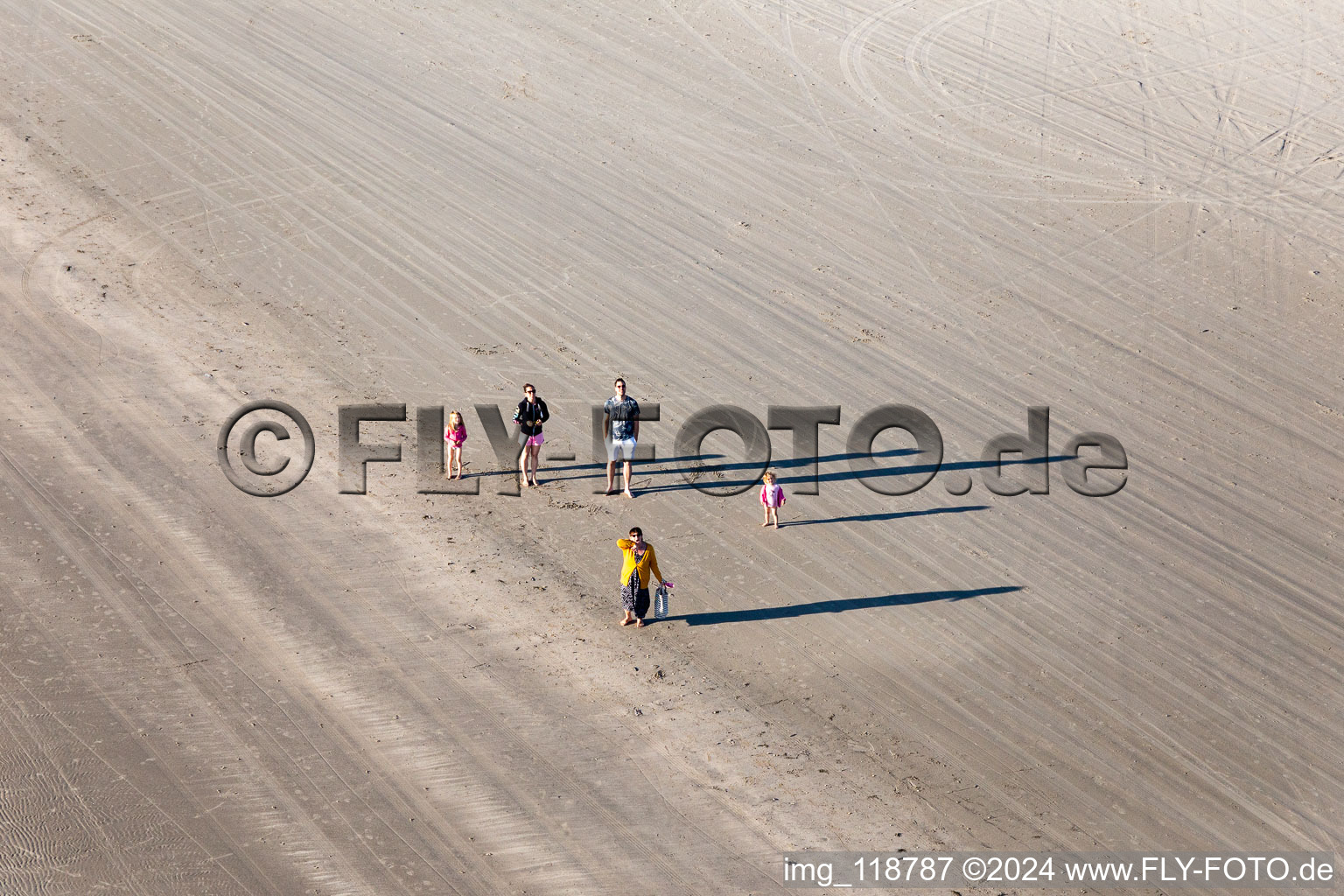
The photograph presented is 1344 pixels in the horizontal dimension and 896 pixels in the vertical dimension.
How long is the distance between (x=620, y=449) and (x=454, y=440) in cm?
214

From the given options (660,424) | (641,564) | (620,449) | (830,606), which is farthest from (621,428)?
(830,606)

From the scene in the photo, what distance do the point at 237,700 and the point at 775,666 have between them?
5.66 meters

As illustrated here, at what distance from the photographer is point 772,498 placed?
1555 centimetres

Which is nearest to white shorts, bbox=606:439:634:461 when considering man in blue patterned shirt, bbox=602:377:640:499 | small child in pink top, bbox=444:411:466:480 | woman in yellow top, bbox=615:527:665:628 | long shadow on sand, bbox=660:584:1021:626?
man in blue patterned shirt, bbox=602:377:640:499

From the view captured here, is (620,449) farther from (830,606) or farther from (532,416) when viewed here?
(830,606)

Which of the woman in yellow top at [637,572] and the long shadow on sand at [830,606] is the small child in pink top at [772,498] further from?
the woman in yellow top at [637,572]

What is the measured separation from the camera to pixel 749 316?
19.8 metres

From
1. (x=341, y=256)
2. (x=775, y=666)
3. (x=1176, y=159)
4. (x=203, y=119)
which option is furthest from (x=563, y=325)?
(x=1176, y=159)

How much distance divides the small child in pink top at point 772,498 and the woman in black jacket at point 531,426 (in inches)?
116

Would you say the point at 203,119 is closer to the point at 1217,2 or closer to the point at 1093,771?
the point at 1093,771

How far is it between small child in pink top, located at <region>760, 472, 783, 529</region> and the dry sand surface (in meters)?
0.31

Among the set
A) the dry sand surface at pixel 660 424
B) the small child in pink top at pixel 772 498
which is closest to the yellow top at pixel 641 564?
the dry sand surface at pixel 660 424

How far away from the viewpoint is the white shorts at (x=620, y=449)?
16094mm

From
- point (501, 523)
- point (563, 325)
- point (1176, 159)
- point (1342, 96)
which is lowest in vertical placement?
point (501, 523)
